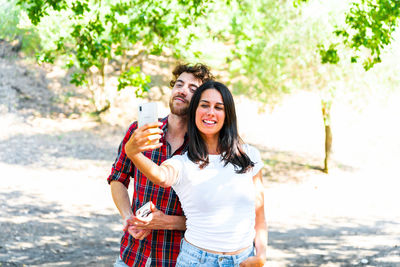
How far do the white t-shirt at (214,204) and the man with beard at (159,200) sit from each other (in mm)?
191

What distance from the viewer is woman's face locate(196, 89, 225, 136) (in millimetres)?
2469

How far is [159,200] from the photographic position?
2.63m

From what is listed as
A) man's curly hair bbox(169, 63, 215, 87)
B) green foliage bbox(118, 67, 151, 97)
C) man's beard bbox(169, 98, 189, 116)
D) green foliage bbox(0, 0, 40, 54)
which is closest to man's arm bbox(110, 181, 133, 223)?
man's beard bbox(169, 98, 189, 116)

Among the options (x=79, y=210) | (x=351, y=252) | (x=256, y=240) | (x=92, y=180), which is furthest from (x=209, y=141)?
(x=92, y=180)

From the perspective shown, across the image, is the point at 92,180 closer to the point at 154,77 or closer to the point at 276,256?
the point at 276,256

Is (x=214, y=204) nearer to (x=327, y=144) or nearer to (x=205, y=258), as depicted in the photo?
(x=205, y=258)

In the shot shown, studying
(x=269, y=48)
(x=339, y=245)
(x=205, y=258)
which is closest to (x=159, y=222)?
(x=205, y=258)

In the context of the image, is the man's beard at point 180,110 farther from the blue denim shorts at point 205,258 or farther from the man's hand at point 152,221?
the blue denim shorts at point 205,258

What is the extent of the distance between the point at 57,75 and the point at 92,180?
1098 centimetres

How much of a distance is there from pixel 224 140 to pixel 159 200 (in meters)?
0.53

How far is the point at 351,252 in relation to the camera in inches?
283

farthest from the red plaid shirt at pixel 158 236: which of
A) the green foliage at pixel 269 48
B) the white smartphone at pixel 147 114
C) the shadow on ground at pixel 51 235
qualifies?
the green foliage at pixel 269 48

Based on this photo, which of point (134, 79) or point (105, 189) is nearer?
point (134, 79)

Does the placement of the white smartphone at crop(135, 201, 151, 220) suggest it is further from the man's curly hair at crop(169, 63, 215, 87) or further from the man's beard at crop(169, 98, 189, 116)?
the man's curly hair at crop(169, 63, 215, 87)
